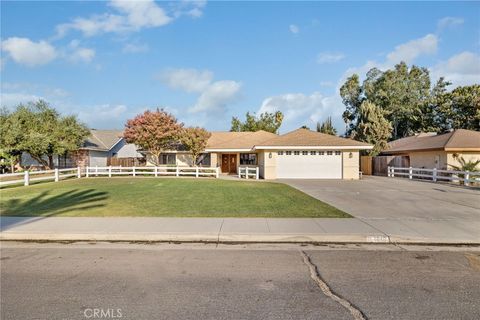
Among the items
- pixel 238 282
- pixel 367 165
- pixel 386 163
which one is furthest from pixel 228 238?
pixel 367 165

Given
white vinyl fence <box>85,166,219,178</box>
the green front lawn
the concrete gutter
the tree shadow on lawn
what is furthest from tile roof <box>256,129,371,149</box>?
the concrete gutter

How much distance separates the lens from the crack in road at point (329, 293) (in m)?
3.96

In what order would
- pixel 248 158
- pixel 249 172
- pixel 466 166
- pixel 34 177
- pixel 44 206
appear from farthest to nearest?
pixel 248 158 → pixel 249 172 → pixel 34 177 → pixel 466 166 → pixel 44 206

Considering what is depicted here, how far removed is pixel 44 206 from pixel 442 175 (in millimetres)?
25807

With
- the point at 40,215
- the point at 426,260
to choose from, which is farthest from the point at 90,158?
the point at 426,260

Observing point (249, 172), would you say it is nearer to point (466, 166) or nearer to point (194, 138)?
point (194, 138)

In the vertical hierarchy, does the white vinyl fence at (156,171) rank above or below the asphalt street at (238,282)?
above

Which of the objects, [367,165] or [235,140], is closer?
[235,140]

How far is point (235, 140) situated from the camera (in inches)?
1332

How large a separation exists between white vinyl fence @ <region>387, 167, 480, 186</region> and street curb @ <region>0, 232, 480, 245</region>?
52.5 ft

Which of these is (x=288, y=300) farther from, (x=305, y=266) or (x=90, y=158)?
(x=90, y=158)

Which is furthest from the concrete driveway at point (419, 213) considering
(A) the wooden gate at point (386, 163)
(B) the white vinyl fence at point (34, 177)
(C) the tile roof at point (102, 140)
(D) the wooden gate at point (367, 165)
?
(C) the tile roof at point (102, 140)

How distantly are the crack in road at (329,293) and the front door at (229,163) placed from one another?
90.6ft

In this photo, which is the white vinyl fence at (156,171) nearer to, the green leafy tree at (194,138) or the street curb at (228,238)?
the green leafy tree at (194,138)
